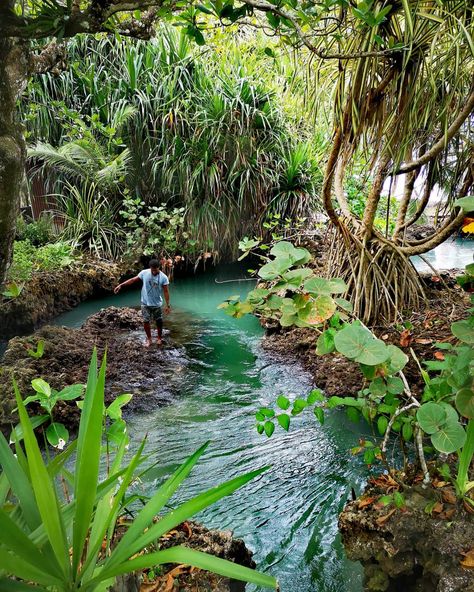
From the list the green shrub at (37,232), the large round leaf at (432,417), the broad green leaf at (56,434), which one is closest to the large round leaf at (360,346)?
the large round leaf at (432,417)

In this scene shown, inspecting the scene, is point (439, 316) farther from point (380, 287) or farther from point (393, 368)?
point (393, 368)

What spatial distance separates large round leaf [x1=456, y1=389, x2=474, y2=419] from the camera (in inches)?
58.3

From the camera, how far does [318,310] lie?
174cm

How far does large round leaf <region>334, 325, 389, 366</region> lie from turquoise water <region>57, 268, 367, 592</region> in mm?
1055

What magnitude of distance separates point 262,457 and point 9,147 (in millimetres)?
2461

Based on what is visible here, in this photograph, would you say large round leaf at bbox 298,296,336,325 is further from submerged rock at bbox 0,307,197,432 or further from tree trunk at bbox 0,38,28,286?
submerged rock at bbox 0,307,197,432

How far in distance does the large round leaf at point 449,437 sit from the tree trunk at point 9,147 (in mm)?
1427

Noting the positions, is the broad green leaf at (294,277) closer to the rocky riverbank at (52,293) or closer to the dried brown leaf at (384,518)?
the dried brown leaf at (384,518)

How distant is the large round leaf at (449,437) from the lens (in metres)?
1.48

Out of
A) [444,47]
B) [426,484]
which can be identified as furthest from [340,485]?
[444,47]

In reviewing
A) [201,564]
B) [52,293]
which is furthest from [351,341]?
[52,293]

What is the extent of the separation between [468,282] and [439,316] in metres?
2.31

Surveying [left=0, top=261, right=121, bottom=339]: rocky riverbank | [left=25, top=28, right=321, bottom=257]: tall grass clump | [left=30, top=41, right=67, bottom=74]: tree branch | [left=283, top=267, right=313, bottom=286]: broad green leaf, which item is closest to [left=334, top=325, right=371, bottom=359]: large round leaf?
[left=283, top=267, right=313, bottom=286]: broad green leaf

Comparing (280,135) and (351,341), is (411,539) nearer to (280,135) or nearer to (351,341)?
(351,341)
